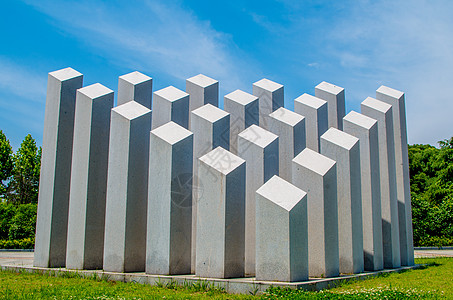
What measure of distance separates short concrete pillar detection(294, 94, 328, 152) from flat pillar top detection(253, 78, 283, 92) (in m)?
0.72

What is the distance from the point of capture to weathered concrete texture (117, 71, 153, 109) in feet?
34.9

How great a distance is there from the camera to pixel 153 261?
827 centimetres

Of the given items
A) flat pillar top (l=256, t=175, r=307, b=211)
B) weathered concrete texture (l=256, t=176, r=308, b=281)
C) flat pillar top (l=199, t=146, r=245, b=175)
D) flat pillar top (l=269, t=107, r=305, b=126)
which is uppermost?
flat pillar top (l=269, t=107, r=305, b=126)

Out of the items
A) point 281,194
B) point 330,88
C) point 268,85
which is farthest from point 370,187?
point 268,85

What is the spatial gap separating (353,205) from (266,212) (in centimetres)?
307

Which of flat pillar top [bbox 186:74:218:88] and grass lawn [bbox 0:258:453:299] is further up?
flat pillar top [bbox 186:74:218:88]

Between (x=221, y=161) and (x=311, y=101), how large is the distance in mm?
Answer: 5230

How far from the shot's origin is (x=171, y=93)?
34.3 feet

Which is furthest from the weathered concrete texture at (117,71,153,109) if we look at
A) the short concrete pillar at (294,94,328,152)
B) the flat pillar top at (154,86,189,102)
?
the short concrete pillar at (294,94,328,152)

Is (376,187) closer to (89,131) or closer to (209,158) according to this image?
(209,158)

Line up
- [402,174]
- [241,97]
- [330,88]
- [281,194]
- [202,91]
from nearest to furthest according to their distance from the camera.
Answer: [281,194] < [202,91] < [241,97] < [402,174] < [330,88]

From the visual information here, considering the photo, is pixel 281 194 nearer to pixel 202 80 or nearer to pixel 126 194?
pixel 126 194

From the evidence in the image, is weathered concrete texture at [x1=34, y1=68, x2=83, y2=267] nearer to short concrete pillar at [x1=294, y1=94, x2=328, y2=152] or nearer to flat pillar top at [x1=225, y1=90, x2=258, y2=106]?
flat pillar top at [x1=225, y1=90, x2=258, y2=106]

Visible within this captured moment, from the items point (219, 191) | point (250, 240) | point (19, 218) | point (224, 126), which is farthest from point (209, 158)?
point (19, 218)
